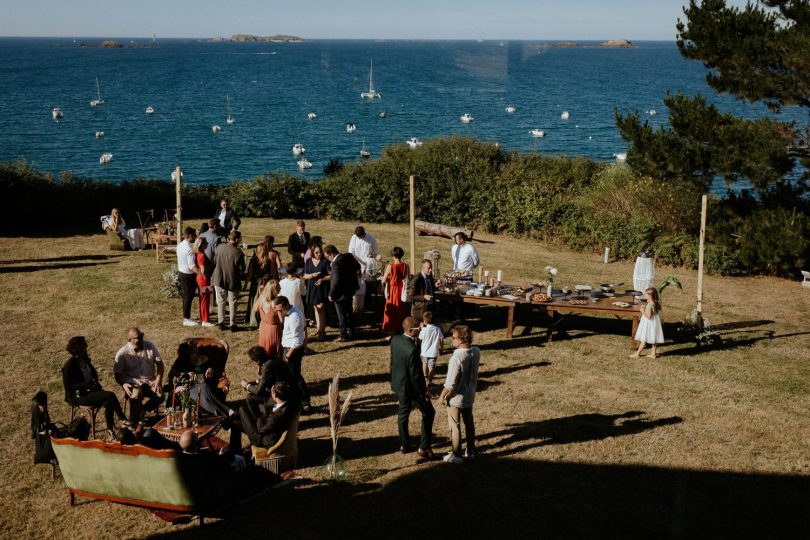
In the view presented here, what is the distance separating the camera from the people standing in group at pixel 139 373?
9.62 m

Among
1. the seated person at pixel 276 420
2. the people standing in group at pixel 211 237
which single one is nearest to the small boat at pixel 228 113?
the people standing in group at pixel 211 237

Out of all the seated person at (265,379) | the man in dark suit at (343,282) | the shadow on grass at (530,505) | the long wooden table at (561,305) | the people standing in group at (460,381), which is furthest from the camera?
the long wooden table at (561,305)

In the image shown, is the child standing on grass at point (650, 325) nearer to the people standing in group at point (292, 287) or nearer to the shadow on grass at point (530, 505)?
the shadow on grass at point (530, 505)

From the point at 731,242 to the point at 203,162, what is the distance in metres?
47.6

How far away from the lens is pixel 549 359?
500 inches

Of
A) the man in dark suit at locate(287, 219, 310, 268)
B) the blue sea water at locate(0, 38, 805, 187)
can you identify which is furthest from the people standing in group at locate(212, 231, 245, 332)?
the blue sea water at locate(0, 38, 805, 187)

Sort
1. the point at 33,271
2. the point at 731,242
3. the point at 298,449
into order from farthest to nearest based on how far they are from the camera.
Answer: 1. the point at 731,242
2. the point at 33,271
3. the point at 298,449

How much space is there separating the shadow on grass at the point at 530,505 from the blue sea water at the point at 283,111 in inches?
1724

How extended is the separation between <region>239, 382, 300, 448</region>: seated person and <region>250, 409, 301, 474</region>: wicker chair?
0.18 feet

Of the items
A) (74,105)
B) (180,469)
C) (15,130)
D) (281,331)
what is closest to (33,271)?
(281,331)

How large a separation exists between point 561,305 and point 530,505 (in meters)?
5.74

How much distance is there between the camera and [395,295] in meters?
13.1

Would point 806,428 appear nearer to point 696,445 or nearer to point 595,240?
point 696,445

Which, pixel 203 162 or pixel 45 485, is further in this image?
pixel 203 162
